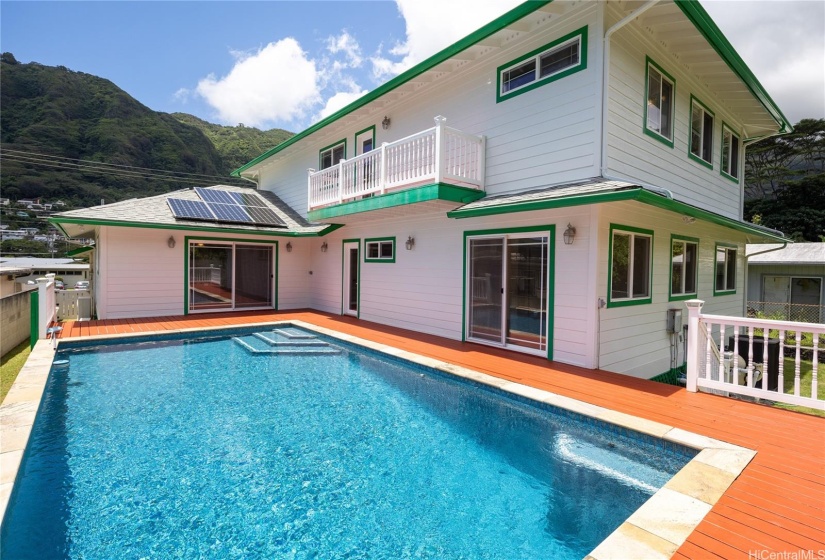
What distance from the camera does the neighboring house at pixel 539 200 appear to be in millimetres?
6629

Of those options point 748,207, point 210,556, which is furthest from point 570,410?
point 748,207

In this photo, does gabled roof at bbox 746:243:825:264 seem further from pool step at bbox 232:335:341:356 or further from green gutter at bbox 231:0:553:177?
pool step at bbox 232:335:341:356

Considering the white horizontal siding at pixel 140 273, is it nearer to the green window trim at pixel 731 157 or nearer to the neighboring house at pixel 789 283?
the green window trim at pixel 731 157

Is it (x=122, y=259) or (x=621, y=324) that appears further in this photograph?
(x=122, y=259)

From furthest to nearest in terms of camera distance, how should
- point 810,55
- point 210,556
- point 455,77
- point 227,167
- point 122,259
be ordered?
point 227,167, point 810,55, point 122,259, point 455,77, point 210,556

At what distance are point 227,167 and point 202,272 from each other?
36.8 metres

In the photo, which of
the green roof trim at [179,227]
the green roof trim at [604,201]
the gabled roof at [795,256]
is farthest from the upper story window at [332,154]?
the gabled roof at [795,256]

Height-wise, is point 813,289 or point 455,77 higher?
point 455,77

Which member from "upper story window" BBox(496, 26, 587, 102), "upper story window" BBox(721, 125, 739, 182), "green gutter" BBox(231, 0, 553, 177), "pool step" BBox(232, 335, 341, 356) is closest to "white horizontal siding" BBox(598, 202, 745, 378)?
"upper story window" BBox(721, 125, 739, 182)

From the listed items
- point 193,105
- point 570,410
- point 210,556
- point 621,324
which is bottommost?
point 210,556

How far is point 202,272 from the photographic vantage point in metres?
13.0

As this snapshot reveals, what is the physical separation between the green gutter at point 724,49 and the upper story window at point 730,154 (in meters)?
0.92

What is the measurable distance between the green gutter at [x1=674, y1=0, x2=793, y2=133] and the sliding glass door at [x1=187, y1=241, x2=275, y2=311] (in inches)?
511

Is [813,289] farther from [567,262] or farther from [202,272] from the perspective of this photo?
[202,272]
